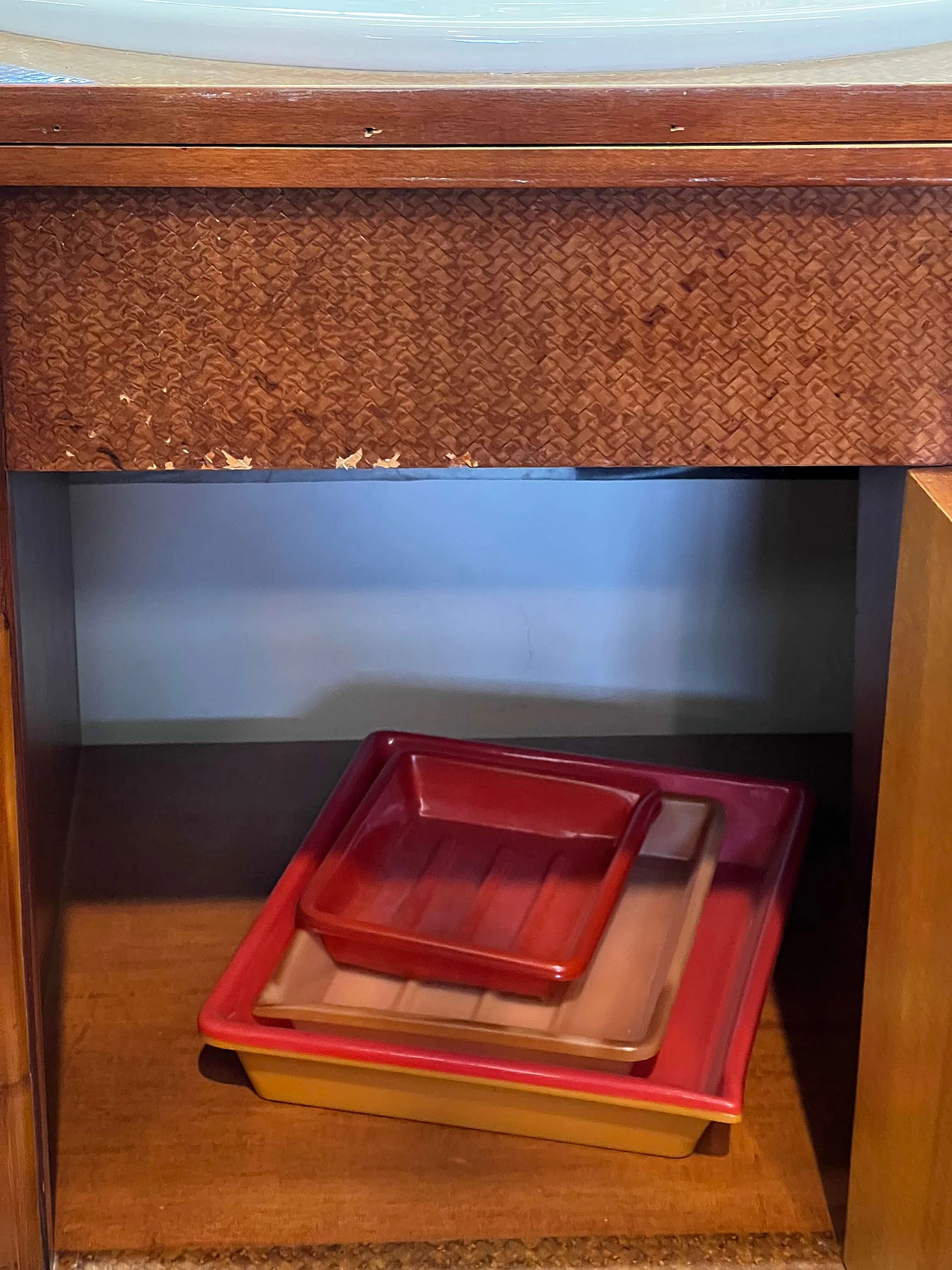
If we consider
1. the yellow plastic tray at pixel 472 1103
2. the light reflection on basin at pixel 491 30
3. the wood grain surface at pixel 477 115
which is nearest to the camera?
the wood grain surface at pixel 477 115

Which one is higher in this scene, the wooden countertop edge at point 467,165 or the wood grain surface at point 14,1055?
the wooden countertop edge at point 467,165

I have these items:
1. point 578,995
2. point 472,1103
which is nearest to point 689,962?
point 578,995

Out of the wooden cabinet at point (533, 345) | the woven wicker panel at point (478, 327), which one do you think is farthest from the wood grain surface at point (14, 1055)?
the woven wicker panel at point (478, 327)

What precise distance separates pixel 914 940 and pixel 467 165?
366mm

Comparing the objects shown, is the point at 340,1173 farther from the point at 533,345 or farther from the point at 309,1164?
the point at 533,345

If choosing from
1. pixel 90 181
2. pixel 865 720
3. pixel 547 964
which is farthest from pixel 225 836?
pixel 90 181

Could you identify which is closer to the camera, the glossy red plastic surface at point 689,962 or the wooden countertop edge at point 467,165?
the wooden countertop edge at point 467,165

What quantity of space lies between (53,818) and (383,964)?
0.28m

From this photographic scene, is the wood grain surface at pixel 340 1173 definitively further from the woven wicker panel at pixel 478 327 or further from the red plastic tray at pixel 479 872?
the woven wicker panel at pixel 478 327

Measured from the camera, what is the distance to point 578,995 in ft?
2.49

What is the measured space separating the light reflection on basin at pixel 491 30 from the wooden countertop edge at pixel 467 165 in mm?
97

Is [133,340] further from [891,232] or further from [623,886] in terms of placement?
[623,886]

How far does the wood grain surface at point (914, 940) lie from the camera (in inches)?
19.6

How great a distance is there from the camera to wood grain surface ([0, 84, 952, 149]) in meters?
0.45
